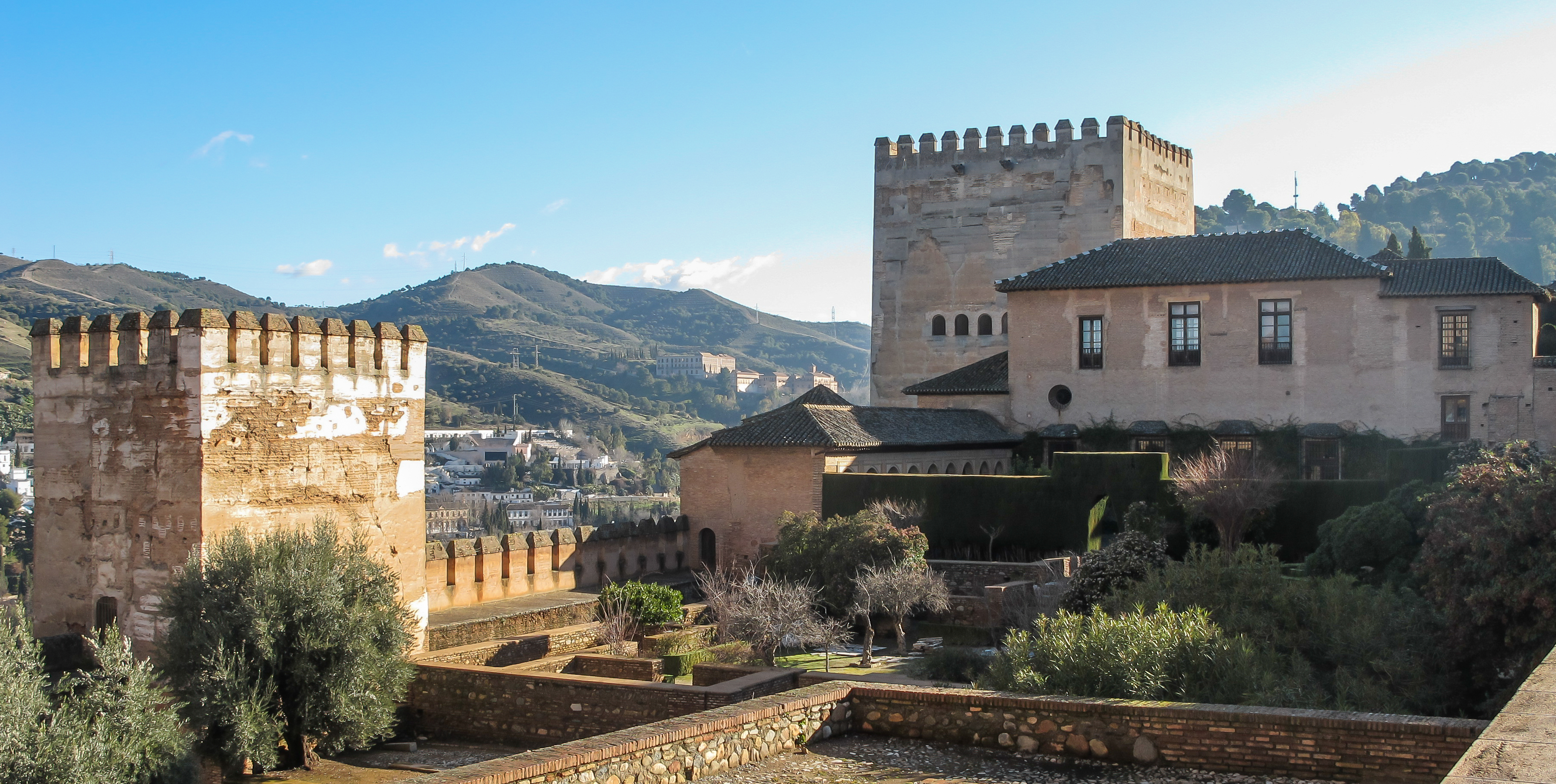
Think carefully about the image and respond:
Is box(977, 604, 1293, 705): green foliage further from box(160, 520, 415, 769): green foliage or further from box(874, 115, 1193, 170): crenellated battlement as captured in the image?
box(874, 115, 1193, 170): crenellated battlement

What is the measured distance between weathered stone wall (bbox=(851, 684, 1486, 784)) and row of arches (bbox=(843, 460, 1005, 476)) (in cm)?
1561

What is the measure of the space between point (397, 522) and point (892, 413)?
475 inches

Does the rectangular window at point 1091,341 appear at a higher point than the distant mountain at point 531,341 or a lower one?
lower

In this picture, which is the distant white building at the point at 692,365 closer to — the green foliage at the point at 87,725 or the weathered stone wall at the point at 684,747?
the green foliage at the point at 87,725

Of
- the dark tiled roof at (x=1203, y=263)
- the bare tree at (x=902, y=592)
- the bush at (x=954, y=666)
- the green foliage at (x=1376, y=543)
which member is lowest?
the bush at (x=954, y=666)

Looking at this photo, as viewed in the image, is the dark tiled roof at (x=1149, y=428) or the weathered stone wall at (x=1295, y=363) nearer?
the weathered stone wall at (x=1295, y=363)

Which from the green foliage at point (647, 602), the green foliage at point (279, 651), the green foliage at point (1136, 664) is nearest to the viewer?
the green foliage at point (1136, 664)

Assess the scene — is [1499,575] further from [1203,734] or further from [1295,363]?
[1295,363]

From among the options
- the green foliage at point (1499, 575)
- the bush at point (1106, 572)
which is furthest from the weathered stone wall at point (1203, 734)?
the bush at point (1106, 572)

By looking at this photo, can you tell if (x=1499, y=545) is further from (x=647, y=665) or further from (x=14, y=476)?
(x=14, y=476)

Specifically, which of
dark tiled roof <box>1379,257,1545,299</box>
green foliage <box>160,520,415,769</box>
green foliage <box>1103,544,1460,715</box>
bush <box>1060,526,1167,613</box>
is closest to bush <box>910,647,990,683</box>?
green foliage <box>1103,544,1460,715</box>

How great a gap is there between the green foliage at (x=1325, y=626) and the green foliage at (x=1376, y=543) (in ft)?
8.09

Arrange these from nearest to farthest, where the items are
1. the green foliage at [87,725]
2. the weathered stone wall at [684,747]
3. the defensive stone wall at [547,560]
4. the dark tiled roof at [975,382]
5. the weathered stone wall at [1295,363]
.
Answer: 1. the weathered stone wall at [684,747]
2. the green foliage at [87,725]
3. the defensive stone wall at [547,560]
4. the weathered stone wall at [1295,363]
5. the dark tiled roof at [975,382]

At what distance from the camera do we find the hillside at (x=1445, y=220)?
374ft
